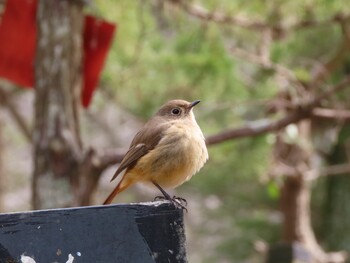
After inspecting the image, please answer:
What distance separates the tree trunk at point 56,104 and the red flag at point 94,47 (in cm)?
32

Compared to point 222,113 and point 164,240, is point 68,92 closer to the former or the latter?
point 222,113

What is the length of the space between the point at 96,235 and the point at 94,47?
4.18m

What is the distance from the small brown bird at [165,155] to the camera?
14.3 ft

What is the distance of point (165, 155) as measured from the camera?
4418 mm

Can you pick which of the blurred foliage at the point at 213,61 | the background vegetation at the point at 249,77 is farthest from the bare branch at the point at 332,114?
the blurred foliage at the point at 213,61

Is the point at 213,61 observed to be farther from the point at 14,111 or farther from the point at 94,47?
the point at 14,111

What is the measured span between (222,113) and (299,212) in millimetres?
1665

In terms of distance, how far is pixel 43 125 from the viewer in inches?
237

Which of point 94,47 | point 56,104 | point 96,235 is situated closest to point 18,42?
point 94,47

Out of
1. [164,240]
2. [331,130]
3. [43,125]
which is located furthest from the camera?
[331,130]

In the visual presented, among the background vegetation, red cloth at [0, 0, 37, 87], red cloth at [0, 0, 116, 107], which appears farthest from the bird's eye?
red cloth at [0, 0, 37, 87]

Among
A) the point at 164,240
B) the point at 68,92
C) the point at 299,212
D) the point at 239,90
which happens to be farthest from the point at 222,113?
the point at 164,240

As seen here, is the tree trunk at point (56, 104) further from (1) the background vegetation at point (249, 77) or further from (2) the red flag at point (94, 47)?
(1) the background vegetation at point (249, 77)

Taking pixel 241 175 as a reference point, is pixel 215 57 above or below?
above
